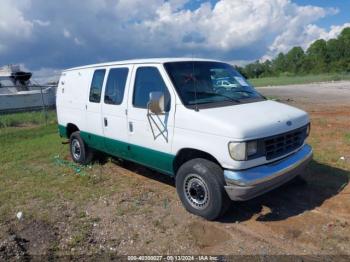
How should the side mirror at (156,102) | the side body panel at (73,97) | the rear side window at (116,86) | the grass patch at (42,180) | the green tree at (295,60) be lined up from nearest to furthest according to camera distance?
the side mirror at (156,102) → the grass patch at (42,180) → the rear side window at (116,86) → the side body panel at (73,97) → the green tree at (295,60)

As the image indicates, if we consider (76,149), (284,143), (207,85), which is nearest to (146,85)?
(207,85)

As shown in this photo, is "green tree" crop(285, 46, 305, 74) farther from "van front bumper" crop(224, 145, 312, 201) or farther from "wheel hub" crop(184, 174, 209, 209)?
"wheel hub" crop(184, 174, 209, 209)

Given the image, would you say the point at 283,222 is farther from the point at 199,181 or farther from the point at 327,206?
the point at 199,181

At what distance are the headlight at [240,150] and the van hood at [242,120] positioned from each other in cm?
7

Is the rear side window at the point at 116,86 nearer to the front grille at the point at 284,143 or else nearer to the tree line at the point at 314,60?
the front grille at the point at 284,143

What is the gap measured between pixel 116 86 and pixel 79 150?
220 cm

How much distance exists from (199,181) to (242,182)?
0.67 m

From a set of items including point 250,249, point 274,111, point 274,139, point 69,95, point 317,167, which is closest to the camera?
point 250,249

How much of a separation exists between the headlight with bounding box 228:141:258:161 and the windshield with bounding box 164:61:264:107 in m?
0.88

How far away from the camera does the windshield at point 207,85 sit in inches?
187

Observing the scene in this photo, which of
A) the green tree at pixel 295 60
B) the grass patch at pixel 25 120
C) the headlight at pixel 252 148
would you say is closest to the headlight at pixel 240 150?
the headlight at pixel 252 148

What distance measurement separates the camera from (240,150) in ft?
13.1

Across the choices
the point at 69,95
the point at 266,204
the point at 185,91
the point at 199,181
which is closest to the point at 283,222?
the point at 266,204

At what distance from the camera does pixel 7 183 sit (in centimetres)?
658
